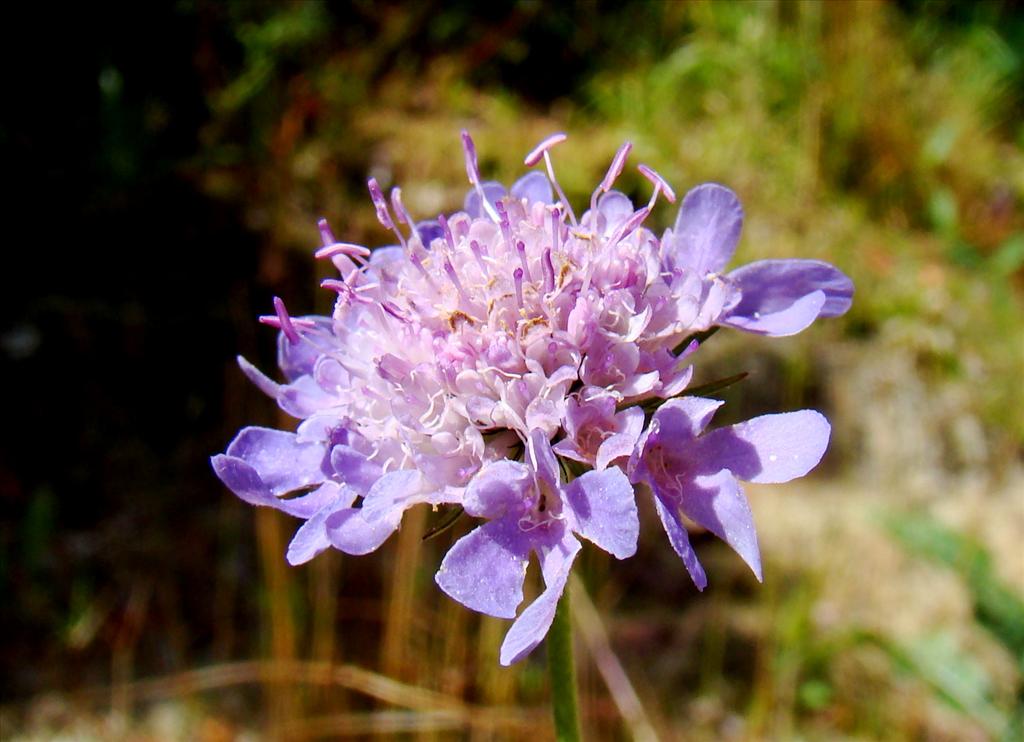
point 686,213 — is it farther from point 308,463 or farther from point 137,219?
point 137,219

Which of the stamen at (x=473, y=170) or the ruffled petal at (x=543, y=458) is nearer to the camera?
the ruffled petal at (x=543, y=458)

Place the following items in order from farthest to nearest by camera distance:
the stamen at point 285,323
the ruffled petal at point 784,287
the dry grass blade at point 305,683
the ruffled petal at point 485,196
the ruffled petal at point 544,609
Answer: the dry grass blade at point 305,683, the ruffled petal at point 485,196, the ruffled petal at point 784,287, the stamen at point 285,323, the ruffled petal at point 544,609

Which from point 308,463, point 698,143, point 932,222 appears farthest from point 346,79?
point 308,463

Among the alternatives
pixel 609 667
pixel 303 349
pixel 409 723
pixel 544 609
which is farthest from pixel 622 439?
pixel 609 667

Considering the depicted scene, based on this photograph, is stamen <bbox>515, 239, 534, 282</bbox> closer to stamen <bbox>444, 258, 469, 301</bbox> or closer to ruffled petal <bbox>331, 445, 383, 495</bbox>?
stamen <bbox>444, 258, 469, 301</bbox>

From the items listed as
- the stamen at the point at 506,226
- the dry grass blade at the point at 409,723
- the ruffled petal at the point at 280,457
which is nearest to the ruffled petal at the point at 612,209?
the stamen at the point at 506,226

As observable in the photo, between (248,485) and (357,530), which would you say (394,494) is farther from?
(248,485)

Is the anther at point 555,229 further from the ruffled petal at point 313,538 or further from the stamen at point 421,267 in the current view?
the ruffled petal at point 313,538
